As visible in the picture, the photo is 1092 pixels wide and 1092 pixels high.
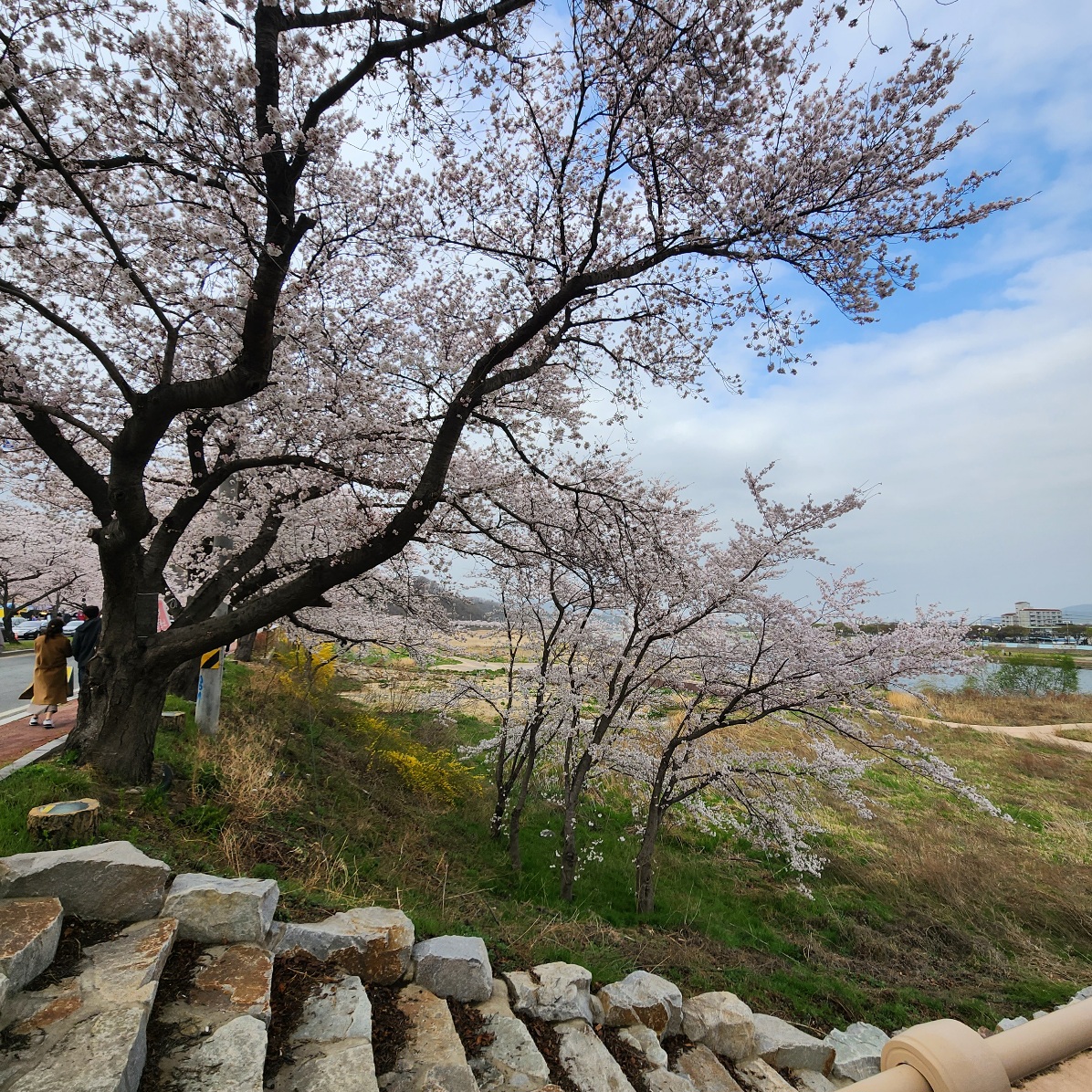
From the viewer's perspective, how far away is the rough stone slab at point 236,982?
277 cm

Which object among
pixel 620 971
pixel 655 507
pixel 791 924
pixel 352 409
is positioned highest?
pixel 352 409

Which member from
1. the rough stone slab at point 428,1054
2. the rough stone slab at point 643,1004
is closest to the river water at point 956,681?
the rough stone slab at point 643,1004

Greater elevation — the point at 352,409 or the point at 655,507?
the point at 352,409

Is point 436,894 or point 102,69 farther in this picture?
point 436,894

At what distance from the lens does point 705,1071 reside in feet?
13.2

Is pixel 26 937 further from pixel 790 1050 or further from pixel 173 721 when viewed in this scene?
pixel 173 721

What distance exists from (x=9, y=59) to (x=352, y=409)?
374 cm

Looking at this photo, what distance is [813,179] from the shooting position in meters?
4.75

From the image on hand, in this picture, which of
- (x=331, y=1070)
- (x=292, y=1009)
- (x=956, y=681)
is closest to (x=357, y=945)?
(x=292, y=1009)

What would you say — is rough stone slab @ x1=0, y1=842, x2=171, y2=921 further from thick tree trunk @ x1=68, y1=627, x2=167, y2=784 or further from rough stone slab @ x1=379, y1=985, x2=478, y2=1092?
thick tree trunk @ x1=68, y1=627, x2=167, y2=784

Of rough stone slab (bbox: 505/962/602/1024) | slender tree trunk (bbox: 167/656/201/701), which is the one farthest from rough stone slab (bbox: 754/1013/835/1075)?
slender tree trunk (bbox: 167/656/201/701)

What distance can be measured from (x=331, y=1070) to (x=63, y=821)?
114 inches

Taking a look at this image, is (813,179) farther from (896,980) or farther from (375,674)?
(375,674)

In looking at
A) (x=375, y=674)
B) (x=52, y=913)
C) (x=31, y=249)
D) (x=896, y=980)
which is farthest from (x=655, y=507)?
(x=375, y=674)
